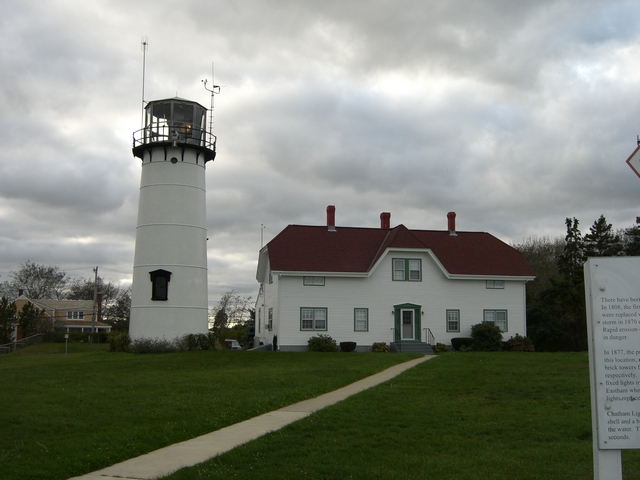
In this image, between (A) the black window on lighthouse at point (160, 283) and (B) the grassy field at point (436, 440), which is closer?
(B) the grassy field at point (436, 440)

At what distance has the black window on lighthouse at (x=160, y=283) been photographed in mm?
33031

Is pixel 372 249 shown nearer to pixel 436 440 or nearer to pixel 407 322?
pixel 407 322

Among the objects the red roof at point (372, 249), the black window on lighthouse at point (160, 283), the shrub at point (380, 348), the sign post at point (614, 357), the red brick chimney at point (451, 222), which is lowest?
the shrub at point (380, 348)

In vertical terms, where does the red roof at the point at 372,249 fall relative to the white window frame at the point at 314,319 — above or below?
above

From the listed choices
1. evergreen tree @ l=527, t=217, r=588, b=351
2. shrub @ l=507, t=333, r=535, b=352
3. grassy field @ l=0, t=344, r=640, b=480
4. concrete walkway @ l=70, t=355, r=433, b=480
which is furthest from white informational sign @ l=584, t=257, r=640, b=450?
evergreen tree @ l=527, t=217, r=588, b=351

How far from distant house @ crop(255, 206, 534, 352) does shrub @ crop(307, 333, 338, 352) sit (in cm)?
88

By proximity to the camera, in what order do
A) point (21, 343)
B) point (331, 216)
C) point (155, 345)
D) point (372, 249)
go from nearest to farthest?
point (155, 345)
point (372, 249)
point (331, 216)
point (21, 343)

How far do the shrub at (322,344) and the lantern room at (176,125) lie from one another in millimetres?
11389

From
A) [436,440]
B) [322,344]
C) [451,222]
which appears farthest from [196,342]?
[436,440]

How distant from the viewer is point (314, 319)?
34406 millimetres

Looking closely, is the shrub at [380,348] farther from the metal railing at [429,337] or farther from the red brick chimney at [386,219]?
the red brick chimney at [386,219]

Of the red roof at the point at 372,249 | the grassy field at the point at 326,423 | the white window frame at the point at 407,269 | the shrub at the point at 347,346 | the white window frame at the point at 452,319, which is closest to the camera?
the grassy field at the point at 326,423

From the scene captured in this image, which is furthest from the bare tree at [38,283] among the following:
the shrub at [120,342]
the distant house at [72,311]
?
the shrub at [120,342]

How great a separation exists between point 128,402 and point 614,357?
10.6m
